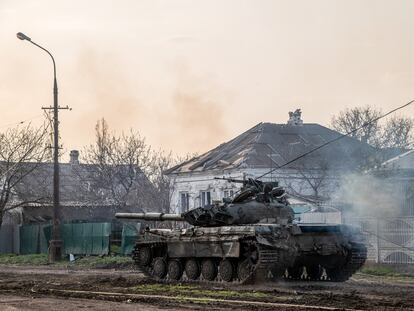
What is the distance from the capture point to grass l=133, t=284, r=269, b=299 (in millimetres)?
16188

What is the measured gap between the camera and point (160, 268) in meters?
22.9

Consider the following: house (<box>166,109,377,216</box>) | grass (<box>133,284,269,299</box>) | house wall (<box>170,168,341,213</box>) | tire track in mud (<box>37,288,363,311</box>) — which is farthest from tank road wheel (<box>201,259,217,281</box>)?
house (<box>166,109,377,216</box>)

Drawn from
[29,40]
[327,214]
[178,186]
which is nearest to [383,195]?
[327,214]

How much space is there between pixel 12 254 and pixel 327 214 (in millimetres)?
20590

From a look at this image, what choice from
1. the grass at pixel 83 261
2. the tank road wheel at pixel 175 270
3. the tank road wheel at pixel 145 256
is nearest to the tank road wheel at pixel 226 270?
the tank road wheel at pixel 175 270

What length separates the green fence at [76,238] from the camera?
36.2 m

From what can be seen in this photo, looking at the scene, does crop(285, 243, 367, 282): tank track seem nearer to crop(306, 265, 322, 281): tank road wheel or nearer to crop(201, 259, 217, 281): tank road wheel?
crop(306, 265, 322, 281): tank road wheel

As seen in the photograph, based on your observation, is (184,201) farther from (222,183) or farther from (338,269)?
(338,269)

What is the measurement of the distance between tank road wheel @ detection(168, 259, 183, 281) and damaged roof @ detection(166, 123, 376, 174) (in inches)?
733

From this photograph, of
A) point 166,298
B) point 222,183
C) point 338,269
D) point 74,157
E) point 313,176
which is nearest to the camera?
point 166,298

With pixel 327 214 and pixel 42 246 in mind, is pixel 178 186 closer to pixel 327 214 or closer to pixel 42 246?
pixel 42 246

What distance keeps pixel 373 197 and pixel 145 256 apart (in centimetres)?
736

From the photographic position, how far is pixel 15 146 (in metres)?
43.2

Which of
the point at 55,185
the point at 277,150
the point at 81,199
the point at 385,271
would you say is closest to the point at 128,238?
the point at 55,185
